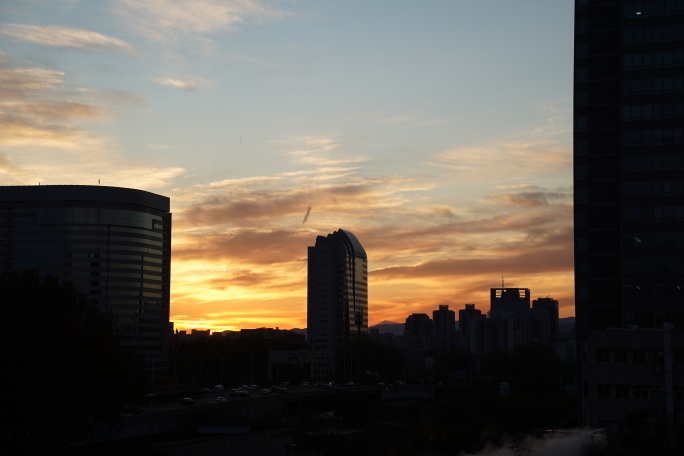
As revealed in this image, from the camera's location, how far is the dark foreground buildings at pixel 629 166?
12962 cm

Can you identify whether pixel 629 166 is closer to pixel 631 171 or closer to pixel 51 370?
pixel 631 171

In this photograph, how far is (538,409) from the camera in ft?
468

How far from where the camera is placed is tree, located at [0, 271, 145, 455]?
70500 mm

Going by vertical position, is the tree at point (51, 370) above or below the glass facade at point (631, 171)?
below

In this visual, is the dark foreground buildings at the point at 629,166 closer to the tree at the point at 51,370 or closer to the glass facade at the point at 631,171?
the glass facade at the point at 631,171

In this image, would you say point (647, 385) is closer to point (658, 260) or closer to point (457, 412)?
point (658, 260)

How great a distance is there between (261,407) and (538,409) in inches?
2113

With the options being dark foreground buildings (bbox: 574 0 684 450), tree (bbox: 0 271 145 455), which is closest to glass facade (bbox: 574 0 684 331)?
dark foreground buildings (bbox: 574 0 684 450)

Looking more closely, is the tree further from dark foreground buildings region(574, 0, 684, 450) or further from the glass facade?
the glass facade

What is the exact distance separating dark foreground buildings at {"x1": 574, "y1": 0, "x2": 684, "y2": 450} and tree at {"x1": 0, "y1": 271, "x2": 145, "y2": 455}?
69522 mm

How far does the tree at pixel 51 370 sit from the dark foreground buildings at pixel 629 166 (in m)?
69.5

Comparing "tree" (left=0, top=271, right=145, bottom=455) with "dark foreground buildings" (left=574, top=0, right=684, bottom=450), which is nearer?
"tree" (left=0, top=271, right=145, bottom=455)

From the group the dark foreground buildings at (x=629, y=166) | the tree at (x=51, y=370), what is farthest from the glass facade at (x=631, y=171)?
the tree at (x=51, y=370)

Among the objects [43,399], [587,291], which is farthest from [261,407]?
[43,399]
